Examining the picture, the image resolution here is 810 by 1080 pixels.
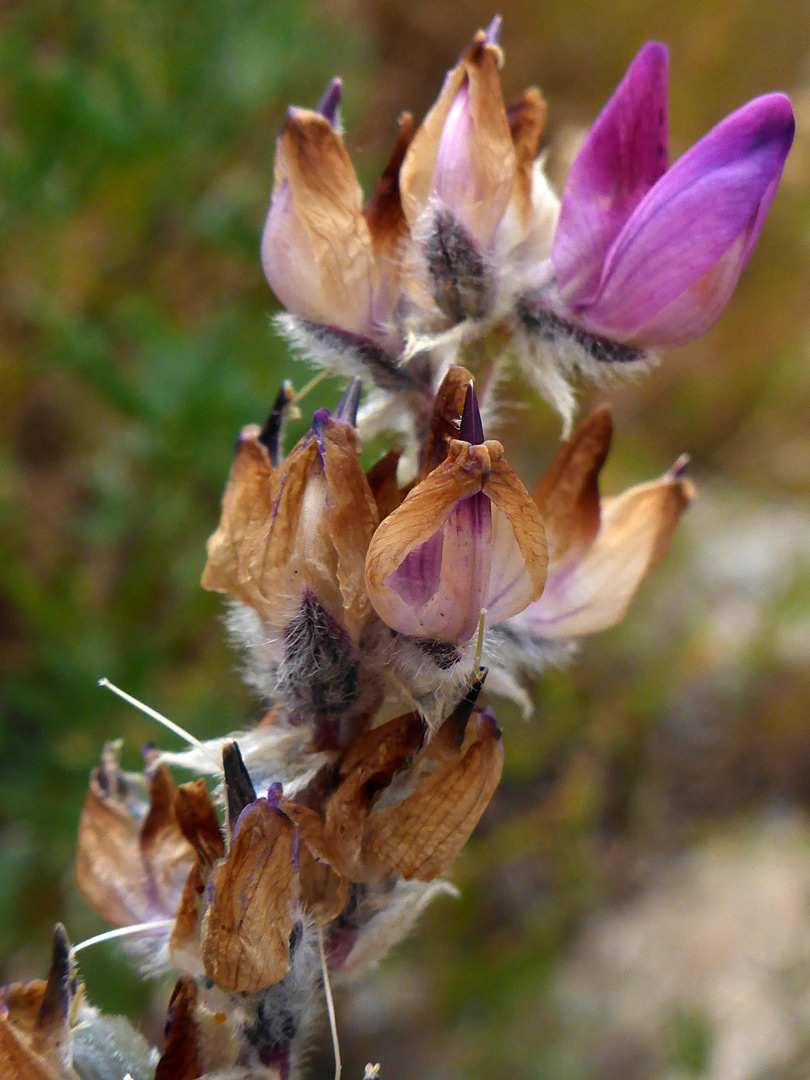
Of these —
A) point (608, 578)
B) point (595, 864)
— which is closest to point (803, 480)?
point (595, 864)

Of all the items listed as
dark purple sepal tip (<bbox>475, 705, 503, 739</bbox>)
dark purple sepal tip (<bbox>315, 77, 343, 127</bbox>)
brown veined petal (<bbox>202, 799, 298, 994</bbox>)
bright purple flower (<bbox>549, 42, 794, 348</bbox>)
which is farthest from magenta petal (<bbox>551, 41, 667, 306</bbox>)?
brown veined petal (<bbox>202, 799, 298, 994</bbox>)

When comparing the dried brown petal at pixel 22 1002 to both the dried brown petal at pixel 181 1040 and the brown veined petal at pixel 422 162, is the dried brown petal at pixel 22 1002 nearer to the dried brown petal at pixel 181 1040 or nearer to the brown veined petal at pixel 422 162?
the dried brown petal at pixel 181 1040

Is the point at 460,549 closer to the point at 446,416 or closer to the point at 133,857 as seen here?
the point at 446,416

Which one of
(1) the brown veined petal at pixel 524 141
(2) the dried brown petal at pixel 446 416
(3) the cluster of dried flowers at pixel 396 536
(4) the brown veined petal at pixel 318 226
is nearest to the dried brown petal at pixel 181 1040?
(3) the cluster of dried flowers at pixel 396 536

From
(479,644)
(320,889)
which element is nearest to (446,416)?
(479,644)

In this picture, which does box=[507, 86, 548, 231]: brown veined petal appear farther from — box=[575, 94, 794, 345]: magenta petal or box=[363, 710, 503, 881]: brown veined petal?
box=[363, 710, 503, 881]: brown veined petal

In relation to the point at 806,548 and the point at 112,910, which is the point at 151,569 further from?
the point at 806,548

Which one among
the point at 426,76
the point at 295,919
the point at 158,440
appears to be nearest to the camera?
the point at 295,919
